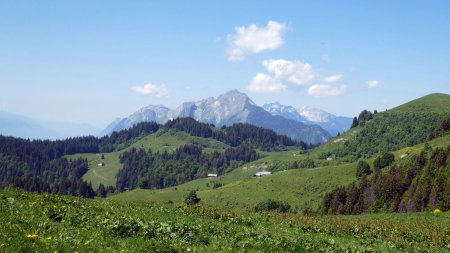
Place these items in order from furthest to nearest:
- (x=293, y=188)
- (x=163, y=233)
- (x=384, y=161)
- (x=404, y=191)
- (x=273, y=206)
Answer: (x=293, y=188) → (x=384, y=161) → (x=273, y=206) → (x=404, y=191) → (x=163, y=233)

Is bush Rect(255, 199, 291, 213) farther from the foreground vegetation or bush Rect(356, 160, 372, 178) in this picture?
the foreground vegetation

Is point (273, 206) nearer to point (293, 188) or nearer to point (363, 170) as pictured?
point (293, 188)

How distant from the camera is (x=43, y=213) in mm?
19844

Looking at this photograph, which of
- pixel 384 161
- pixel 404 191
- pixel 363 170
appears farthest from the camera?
pixel 384 161

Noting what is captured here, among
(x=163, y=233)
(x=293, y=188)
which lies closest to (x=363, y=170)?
(x=293, y=188)

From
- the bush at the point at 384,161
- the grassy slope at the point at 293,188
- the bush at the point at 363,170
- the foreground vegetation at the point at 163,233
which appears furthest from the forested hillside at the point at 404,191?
the foreground vegetation at the point at 163,233

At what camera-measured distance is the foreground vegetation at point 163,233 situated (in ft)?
50.5

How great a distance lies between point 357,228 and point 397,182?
313 ft

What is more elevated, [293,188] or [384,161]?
[384,161]

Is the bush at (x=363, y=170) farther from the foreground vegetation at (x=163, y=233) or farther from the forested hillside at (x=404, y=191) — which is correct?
the foreground vegetation at (x=163, y=233)

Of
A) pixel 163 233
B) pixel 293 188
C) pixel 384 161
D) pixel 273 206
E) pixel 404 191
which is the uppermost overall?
pixel 384 161

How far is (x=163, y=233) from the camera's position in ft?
62.4

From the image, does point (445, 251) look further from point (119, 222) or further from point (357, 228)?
point (119, 222)

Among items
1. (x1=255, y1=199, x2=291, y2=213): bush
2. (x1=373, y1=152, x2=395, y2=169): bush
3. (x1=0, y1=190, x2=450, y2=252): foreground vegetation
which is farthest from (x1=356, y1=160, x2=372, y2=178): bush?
(x1=0, y1=190, x2=450, y2=252): foreground vegetation
